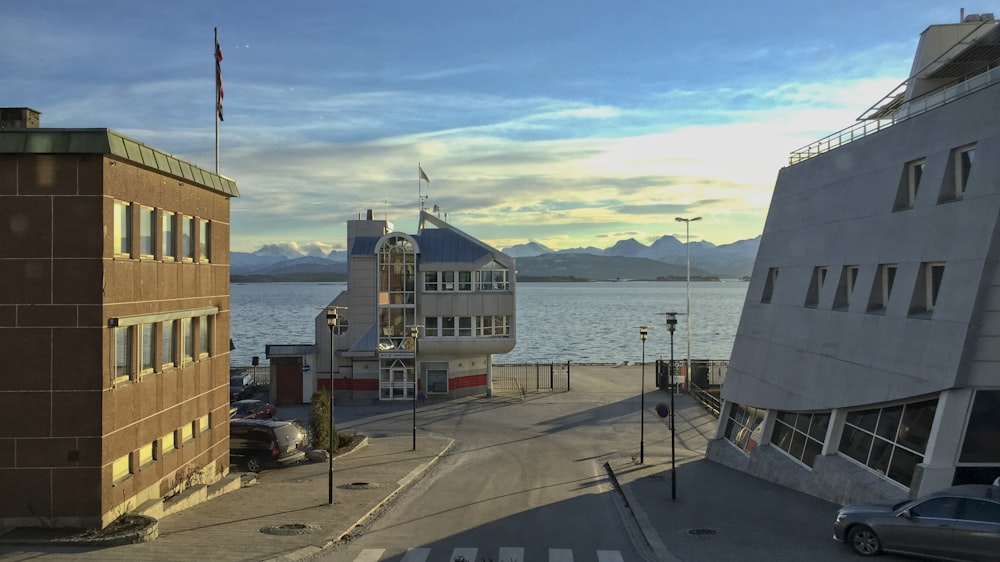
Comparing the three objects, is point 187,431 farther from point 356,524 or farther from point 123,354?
point 356,524

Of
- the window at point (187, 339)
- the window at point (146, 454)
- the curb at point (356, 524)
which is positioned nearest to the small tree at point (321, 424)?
the curb at point (356, 524)

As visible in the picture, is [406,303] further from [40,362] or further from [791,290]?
[40,362]

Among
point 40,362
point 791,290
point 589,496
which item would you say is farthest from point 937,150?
point 40,362

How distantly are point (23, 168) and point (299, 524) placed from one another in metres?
10.5

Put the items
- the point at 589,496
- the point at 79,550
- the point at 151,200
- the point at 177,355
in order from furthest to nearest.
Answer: the point at 589,496
the point at 177,355
the point at 151,200
the point at 79,550

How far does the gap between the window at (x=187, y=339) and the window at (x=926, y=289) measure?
1989 centimetres

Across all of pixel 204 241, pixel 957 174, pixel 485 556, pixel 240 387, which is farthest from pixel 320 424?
pixel 957 174

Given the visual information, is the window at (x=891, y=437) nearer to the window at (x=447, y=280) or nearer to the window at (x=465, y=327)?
the window at (x=465, y=327)

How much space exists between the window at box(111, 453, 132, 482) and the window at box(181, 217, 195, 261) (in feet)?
19.9

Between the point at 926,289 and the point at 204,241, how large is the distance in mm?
20494

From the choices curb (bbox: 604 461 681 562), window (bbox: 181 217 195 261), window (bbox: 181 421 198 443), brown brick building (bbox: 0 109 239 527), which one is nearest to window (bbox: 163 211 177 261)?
window (bbox: 181 217 195 261)

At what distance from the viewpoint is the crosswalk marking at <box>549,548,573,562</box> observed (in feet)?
58.2

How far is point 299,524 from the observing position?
67.2 feet

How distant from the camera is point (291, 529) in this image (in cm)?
1997
